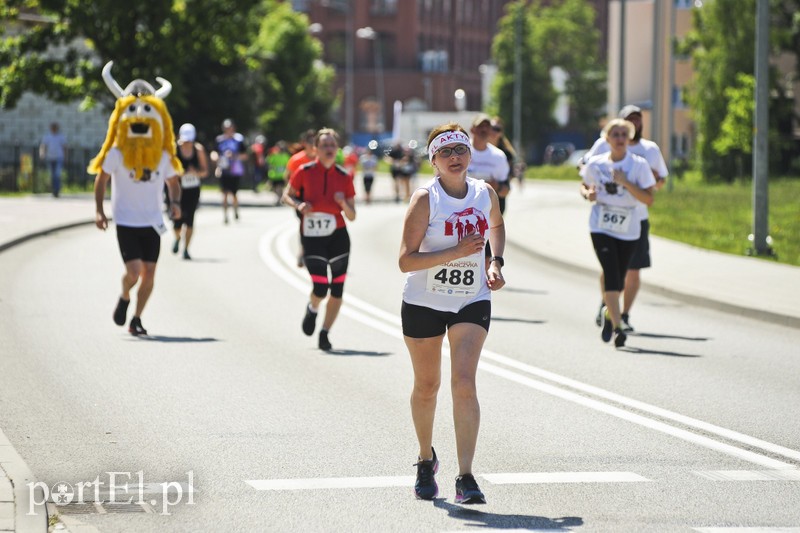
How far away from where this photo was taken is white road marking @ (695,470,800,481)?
7951mm

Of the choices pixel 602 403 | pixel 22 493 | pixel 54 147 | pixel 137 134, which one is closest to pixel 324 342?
pixel 137 134

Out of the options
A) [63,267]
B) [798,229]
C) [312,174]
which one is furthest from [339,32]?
[312,174]

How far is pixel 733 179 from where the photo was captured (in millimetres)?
61438

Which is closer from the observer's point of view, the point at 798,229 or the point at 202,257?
the point at 202,257

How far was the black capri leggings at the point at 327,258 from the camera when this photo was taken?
13336 millimetres

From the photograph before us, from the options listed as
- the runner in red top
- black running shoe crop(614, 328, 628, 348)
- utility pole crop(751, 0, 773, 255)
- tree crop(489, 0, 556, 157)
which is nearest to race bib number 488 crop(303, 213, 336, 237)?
the runner in red top

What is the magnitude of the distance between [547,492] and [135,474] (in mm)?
2037

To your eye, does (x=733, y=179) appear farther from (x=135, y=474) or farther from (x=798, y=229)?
(x=135, y=474)

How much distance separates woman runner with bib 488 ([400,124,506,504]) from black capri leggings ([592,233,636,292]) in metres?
5.83

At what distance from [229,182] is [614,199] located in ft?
56.6

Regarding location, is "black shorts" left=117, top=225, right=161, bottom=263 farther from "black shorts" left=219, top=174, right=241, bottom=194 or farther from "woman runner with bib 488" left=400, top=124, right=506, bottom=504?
"black shorts" left=219, top=174, right=241, bottom=194

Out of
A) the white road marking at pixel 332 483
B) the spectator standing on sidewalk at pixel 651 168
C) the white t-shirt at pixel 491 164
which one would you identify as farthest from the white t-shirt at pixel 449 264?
the white t-shirt at pixel 491 164

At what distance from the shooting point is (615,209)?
1348 cm

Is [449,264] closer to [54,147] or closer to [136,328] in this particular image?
[136,328]
